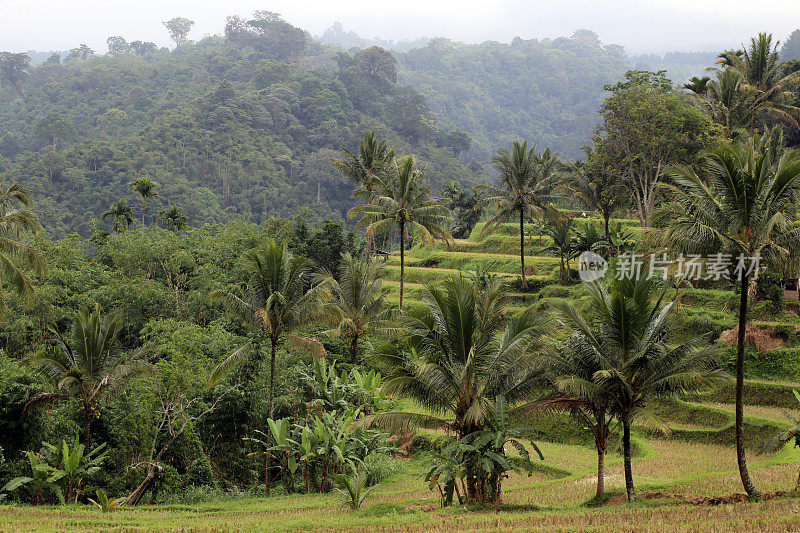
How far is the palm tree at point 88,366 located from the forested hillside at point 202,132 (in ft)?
143

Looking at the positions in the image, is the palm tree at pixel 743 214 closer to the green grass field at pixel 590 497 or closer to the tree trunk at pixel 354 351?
the green grass field at pixel 590 497

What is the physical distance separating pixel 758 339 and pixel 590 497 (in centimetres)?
1249

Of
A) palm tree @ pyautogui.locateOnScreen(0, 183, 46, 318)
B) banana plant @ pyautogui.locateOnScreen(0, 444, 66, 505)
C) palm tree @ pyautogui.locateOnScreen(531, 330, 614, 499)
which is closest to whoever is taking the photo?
palm tree @ pyautogui.locateOnScreen(531, 330, 614, 499)

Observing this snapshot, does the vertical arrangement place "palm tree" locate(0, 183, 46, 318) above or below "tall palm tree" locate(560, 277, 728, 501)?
above

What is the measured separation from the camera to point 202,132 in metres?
72.4

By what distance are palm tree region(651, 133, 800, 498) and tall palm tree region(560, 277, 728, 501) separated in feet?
3.23

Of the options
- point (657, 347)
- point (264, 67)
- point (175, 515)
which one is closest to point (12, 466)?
point (175, 515)

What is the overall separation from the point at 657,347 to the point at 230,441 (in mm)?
15393

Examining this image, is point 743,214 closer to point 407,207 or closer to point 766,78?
point 407,207

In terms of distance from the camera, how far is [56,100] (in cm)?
8725

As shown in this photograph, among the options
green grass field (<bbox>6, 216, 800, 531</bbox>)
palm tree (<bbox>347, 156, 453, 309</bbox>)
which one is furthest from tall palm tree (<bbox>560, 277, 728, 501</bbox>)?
palm tree (<bbox>347, 156, 453, 309</bbox>)

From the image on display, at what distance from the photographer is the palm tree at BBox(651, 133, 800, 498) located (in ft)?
41.0

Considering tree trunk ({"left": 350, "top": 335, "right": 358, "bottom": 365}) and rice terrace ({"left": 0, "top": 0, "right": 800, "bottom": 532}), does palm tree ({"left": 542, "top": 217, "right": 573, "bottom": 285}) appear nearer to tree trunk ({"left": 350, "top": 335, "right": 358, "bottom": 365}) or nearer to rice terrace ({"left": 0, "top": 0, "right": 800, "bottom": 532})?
rice terrace ({"left": 0, "top": 0, "right": 800, "bottom": 532})

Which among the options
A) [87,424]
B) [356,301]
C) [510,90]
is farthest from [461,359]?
[510,90]
